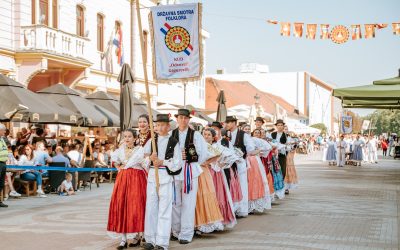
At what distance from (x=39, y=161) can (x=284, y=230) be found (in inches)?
295

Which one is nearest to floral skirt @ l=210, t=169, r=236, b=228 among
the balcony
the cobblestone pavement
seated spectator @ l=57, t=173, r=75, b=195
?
the cobblestone pavement

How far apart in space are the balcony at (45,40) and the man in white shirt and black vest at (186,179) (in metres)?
13.9

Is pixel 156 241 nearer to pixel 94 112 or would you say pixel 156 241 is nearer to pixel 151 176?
pixel 151 176

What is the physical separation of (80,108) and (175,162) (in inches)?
400

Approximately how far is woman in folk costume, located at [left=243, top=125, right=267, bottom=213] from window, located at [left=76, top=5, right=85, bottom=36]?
619 inches

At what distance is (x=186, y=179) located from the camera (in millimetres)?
9000

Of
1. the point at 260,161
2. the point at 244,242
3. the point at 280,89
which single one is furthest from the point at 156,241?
the point at 280,89

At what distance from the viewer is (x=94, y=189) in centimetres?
1706

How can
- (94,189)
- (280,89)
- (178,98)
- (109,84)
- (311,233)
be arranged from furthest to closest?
(280,89) → (178,98) → (109,84) → (94,189) → (311,233)

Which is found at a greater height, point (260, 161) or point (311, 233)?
point (260, 161)

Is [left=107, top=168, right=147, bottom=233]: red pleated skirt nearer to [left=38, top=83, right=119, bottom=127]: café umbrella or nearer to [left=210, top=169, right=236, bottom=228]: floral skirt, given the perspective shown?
[left=210, top=169, right=236, bottom=228]: floral skirt

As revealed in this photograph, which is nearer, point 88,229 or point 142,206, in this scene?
point 142,206

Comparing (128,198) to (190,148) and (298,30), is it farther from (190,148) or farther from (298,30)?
(298,30)

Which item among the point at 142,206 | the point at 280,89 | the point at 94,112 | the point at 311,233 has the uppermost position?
the point at 280,89
